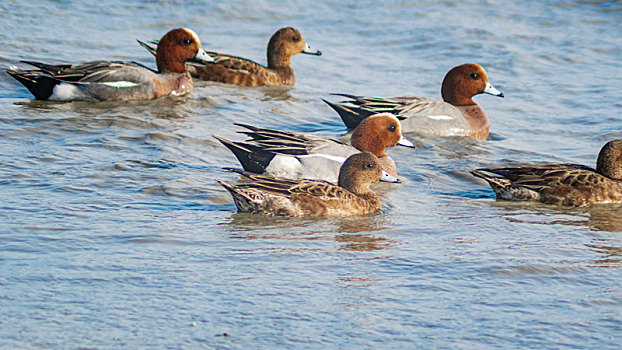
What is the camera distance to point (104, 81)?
1191 cm

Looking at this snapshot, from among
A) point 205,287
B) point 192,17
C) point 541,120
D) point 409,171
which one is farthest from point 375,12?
point 205,287

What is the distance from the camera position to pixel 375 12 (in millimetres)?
19188

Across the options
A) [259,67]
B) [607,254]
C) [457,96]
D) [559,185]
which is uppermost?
[259,67]

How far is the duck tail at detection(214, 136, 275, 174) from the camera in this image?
28.9 feet

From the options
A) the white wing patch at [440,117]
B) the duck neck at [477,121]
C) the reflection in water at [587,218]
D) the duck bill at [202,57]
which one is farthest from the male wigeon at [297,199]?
the duck bill at [202,57]

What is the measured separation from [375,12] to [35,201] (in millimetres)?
13025

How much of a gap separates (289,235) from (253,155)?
229 centimetres

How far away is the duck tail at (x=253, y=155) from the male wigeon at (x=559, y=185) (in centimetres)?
196

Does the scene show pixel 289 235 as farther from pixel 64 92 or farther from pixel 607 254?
pixel 64 92

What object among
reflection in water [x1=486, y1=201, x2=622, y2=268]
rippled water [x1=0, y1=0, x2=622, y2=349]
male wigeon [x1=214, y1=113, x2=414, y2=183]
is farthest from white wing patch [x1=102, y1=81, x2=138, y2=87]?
reflection in water [x1=486, y1=201, x2=622, y2=268]

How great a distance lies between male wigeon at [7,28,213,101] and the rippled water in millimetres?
231

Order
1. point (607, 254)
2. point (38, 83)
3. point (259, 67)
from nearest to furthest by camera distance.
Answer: point (607, 254) → point (38, 83) → point (259, 67)

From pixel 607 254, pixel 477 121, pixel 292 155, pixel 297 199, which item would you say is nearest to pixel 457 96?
pixel 477 121

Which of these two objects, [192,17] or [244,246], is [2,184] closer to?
[244,246]
